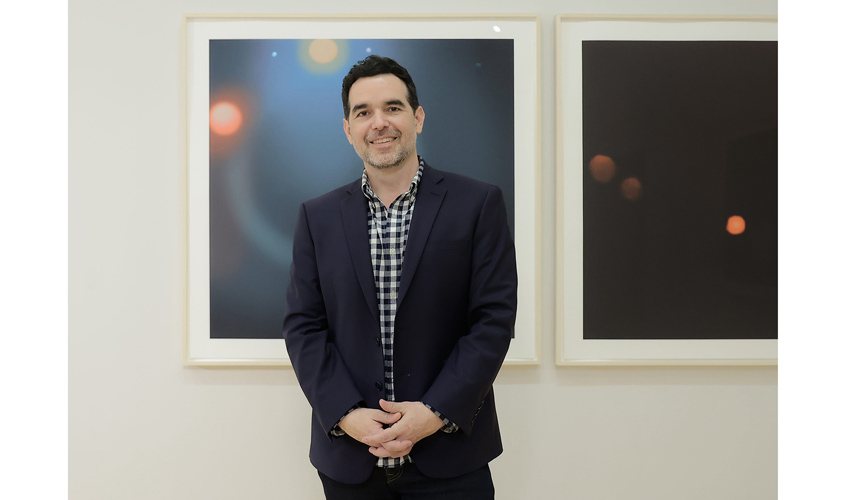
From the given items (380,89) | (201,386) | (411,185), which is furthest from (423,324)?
(201,386)

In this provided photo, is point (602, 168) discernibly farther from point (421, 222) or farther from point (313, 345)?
point (313, 345)

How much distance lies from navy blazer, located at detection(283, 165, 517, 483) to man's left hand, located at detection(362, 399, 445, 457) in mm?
40

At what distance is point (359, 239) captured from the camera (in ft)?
5.10

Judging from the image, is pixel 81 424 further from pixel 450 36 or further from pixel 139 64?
pixel 450 36

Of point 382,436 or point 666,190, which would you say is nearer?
point 382,436

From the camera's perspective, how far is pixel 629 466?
2.15 metres

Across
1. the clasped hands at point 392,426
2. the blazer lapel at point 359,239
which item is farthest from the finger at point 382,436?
the blazer lapel at point 359,239

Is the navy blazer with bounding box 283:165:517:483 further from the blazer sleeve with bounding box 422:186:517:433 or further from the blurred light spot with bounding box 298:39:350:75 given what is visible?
the blurred light spot with bounding box 298:39:350:75

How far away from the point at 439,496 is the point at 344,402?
0.37m

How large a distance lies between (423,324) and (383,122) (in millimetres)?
577

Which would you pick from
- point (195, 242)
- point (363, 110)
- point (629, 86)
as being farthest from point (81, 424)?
point (629, 86)

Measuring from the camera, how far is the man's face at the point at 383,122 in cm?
156

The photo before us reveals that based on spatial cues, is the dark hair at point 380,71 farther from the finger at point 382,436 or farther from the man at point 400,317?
the finger at point 382,436

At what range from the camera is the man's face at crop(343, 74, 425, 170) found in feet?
5.11
